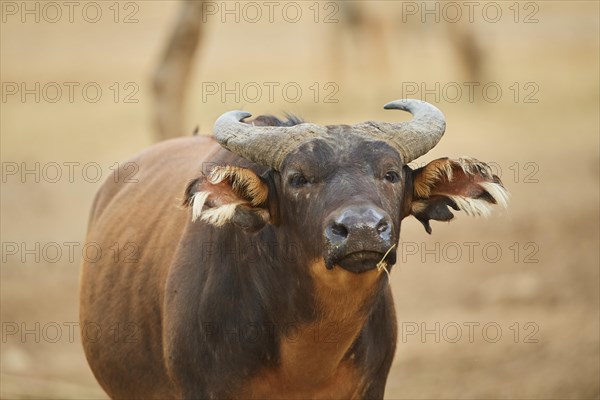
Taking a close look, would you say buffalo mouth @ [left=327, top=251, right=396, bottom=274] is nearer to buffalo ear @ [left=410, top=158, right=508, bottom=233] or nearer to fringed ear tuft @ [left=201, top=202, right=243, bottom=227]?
fringed ear tuft @ [left=201, top=202, right=243, bottom=227]

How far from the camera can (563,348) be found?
38.5ft

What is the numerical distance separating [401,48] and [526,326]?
23.2 metres

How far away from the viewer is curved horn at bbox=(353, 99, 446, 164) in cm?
623

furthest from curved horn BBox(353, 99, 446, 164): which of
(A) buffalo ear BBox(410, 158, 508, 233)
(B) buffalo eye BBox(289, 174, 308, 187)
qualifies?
(B) buffalo eye BBox(289, 174, 308, 187)

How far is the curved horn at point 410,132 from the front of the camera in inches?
245

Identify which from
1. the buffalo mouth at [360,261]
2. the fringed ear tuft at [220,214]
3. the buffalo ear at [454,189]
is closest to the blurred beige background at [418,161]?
the buffalo ear at [454,189]

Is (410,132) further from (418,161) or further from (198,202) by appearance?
(418,161)

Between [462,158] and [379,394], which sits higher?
[462,158]

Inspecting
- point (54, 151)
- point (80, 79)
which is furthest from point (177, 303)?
point (80, 79)

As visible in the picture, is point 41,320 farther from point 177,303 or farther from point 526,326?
point 177,303

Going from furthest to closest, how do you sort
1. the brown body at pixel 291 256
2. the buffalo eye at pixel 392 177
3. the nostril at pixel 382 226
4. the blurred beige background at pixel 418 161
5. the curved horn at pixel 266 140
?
the blurred beige background at pixel 418 161 → the curved horn at pixel 266 140 → the buffalo eye at pixel 392 177 → the brown body at pixel 291 256 → the nostril at pixel 382 226

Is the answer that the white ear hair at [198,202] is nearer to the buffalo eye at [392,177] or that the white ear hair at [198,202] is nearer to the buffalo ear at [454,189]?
the buffalo eye at [392,177]

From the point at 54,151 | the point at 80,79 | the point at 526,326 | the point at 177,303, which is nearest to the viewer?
the point at 177,303

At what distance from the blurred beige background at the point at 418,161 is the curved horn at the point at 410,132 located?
962 millimetres
